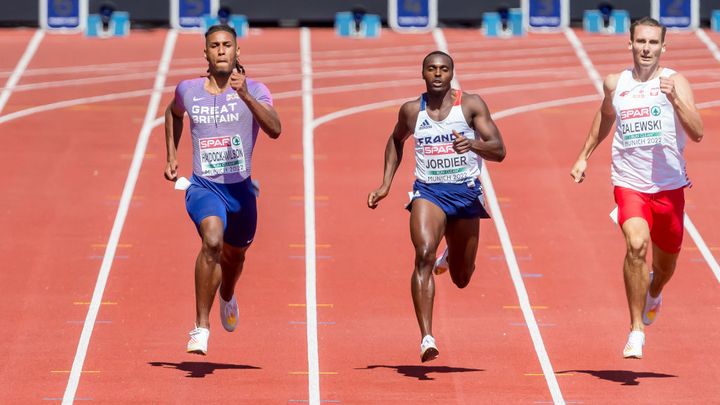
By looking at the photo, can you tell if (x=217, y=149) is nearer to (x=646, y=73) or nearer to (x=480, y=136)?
(x=480, y=136)

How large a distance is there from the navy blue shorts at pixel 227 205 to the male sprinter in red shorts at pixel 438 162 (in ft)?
2.62

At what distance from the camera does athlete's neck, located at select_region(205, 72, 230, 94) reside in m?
10.6

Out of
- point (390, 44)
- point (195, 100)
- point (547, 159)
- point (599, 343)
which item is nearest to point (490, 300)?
point (599, 343)

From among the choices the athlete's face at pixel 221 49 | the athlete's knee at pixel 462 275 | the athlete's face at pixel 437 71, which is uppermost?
the athlete's face at pixel 221 49

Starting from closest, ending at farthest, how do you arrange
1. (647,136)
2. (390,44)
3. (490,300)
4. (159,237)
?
(647,136) < (490,300) < (159,237) < (390,44)

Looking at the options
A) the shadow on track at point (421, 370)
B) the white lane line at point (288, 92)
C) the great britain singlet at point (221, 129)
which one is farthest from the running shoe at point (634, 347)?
the white lane line at point (288, 92)

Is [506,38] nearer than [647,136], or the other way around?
Answer: [647,136]

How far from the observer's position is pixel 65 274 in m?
14.4

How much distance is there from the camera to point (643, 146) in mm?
10391

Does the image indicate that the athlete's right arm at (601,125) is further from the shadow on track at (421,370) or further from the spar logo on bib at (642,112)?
the shadow on track at (421,370)

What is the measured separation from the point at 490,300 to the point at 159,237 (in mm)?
3603

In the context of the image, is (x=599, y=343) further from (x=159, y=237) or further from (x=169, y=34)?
(x=169, y=34)

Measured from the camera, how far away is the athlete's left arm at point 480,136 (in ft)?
33.5

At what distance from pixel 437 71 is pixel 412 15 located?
65.8 feet
